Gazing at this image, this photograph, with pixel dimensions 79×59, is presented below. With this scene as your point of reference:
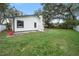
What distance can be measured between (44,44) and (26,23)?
373 mm

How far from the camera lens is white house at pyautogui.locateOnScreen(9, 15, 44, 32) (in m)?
4.45

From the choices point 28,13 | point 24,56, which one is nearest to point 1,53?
point 24,56

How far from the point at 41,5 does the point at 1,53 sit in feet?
2.72

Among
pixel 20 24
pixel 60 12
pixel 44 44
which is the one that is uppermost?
pixel 60 12

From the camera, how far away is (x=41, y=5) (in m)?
4.42

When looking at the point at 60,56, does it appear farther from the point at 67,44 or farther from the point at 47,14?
the point at 47,14

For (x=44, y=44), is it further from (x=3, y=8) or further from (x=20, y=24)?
(x=3, y=8)

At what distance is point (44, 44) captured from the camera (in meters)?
4.43

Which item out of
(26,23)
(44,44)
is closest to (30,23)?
(26,23)

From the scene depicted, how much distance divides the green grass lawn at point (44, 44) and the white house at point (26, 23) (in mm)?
96

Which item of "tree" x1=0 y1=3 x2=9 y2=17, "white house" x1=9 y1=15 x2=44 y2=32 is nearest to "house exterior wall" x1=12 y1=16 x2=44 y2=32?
"white house" x1=9 y1=15 x2=44 y2=32

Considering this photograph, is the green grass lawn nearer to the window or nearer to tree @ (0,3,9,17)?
the window

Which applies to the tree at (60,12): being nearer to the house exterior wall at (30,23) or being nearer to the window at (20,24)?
the house exterior wall at (30,23)

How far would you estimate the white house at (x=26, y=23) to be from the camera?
175 inches
